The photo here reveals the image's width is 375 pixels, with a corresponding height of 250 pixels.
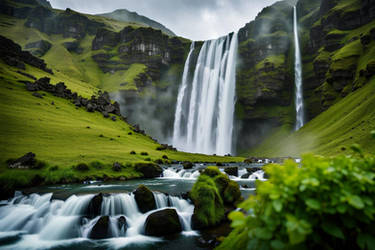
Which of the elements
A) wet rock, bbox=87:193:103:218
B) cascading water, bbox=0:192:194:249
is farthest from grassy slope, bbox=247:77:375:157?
wet rock, bbox=87:193:103:218

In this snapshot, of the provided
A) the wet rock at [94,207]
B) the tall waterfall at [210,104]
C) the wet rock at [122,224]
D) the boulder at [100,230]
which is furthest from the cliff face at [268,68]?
the boulder at [100,230]

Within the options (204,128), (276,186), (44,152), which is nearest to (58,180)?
(44,152)

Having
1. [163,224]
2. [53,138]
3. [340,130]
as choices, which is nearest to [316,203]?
[163,224]

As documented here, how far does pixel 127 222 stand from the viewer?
49.7 feet

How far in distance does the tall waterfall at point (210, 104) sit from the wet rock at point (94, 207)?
11026 centimetres

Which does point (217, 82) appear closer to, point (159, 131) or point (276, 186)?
point (159, 131)

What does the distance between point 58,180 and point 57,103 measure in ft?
210

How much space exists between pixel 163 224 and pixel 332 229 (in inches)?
518

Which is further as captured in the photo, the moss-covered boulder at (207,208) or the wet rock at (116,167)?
the wet rock at (116,167)

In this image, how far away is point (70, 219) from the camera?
15172 millimetres

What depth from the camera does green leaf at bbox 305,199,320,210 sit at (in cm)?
247

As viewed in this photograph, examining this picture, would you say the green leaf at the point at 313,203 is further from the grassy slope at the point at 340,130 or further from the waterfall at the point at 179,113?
the waterfall at the point at 179,113

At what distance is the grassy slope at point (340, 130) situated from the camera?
194 feet

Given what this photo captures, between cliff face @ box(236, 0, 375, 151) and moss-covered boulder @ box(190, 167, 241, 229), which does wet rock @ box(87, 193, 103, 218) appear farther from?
cliff face @ box(236, 0, 375, 151)
